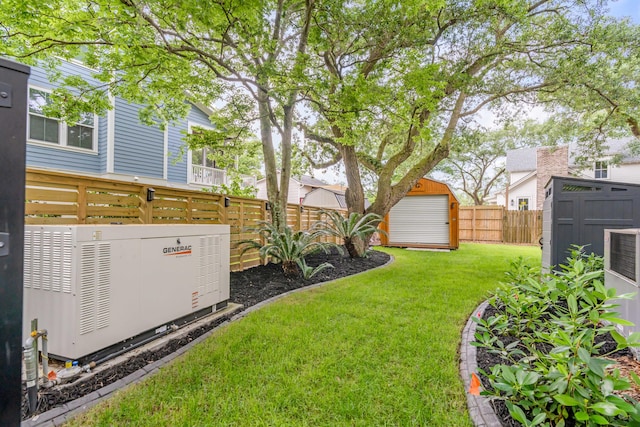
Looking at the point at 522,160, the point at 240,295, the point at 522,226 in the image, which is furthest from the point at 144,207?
the point at 522,160

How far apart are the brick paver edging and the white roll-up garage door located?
7.90 metres

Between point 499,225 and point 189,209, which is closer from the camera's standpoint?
point 189,209

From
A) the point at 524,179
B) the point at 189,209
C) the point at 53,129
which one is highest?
the point at 524,179

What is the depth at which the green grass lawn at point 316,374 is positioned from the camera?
1629 millimetres

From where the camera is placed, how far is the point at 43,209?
2.73m

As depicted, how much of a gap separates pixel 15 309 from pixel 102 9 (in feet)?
12.8

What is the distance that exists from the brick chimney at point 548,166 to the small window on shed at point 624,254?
14254 mm

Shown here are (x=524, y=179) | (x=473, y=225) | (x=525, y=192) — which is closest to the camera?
(x=473, y=225)

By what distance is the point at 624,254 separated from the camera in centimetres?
228

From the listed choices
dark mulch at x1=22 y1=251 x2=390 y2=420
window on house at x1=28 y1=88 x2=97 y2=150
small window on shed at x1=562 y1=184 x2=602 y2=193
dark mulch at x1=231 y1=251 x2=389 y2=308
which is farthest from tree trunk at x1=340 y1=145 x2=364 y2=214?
window on house at x1=28 y1=88 x2=97 y2=150

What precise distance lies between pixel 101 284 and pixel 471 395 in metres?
2.59

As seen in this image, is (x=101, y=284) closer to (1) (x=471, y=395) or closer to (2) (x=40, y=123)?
(1) (x=471, y=395)

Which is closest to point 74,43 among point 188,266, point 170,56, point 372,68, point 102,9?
point 102,9

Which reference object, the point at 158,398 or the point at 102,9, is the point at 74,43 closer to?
the point at 102,9
